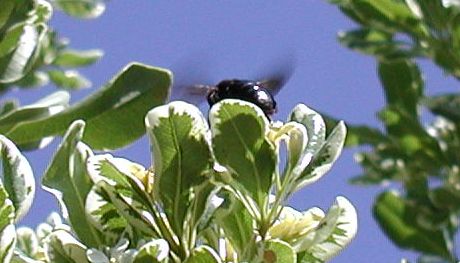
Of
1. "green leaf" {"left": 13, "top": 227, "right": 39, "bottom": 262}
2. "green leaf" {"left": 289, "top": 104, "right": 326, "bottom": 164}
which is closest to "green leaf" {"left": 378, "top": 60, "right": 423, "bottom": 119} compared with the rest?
"green leaf" {"left": 13, "top": 227, "right": 39, "bottom": 262}

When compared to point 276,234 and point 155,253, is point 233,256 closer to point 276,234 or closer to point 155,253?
point 276,234

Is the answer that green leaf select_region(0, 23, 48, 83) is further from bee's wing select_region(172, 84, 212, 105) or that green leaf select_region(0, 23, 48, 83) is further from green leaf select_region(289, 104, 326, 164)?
green leaf select_region(289, 104, 326, 164)

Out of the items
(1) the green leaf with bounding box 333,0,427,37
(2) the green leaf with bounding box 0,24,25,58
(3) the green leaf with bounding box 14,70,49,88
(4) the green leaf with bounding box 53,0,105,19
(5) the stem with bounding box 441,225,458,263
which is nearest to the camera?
(2) the green leaf with bounding box 0,24,25,58

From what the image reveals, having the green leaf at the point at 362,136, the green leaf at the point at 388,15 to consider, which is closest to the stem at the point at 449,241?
the green leaf at the point at 362,136

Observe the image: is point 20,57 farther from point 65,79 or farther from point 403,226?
point 403,226

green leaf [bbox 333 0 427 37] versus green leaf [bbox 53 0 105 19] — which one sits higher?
green leaf [bbox 333 0 427 37]

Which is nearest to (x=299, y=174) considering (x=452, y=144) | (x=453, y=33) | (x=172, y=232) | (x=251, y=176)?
(x=251, y=176)

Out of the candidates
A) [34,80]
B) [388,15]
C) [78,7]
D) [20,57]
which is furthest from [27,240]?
[388,15]
